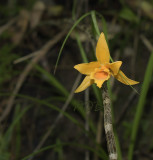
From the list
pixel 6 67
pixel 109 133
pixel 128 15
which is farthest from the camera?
pixel 128 15

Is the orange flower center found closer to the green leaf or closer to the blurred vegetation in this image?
the blurred vegetation

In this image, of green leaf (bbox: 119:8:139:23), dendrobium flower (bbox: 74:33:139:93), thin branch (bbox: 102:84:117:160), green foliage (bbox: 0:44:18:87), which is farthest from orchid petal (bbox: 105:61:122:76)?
green leaf (bbox: 119:8:139:23)

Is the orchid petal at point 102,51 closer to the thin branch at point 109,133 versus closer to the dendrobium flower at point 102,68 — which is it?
the dendrobium flower at point 102,68

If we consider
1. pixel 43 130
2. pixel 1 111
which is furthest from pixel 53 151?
pixel 1 111

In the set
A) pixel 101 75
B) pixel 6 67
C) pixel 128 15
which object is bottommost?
pixel 101 75

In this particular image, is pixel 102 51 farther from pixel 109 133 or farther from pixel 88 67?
pixel 109 133

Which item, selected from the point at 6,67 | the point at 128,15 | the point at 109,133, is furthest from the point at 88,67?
the point at 128,15

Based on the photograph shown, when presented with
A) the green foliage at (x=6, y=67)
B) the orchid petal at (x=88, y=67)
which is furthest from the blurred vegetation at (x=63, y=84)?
the orchid petal at (x=88, y=67)
